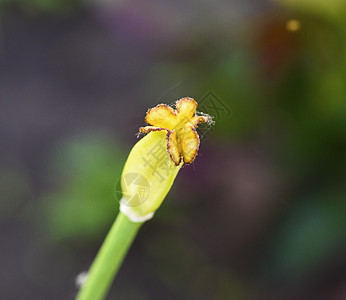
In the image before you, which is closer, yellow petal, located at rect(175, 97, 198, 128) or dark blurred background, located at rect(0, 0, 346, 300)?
yellow petal, located at rect(175, 97, 198, 128)

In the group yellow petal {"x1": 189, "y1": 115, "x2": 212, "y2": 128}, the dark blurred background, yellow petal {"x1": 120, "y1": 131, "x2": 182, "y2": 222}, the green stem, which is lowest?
the green stem

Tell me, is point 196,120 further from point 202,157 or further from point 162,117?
point 202,157

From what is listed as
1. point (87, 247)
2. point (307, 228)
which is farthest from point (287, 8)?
point (87, 247)

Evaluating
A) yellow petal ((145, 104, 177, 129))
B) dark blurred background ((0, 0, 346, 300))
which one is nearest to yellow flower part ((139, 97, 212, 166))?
yellow petal ((145, 104, 177, 129))

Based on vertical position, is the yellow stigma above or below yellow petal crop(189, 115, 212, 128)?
below

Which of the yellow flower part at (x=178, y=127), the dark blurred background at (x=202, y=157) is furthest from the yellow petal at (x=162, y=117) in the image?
the dark blurred background at (x=202, y=157)

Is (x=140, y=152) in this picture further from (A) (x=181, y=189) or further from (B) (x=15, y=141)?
(B) (x=15, y=141)

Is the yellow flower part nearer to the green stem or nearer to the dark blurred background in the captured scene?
the green stem

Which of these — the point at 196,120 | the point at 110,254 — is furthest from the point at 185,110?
the point at 110,254
